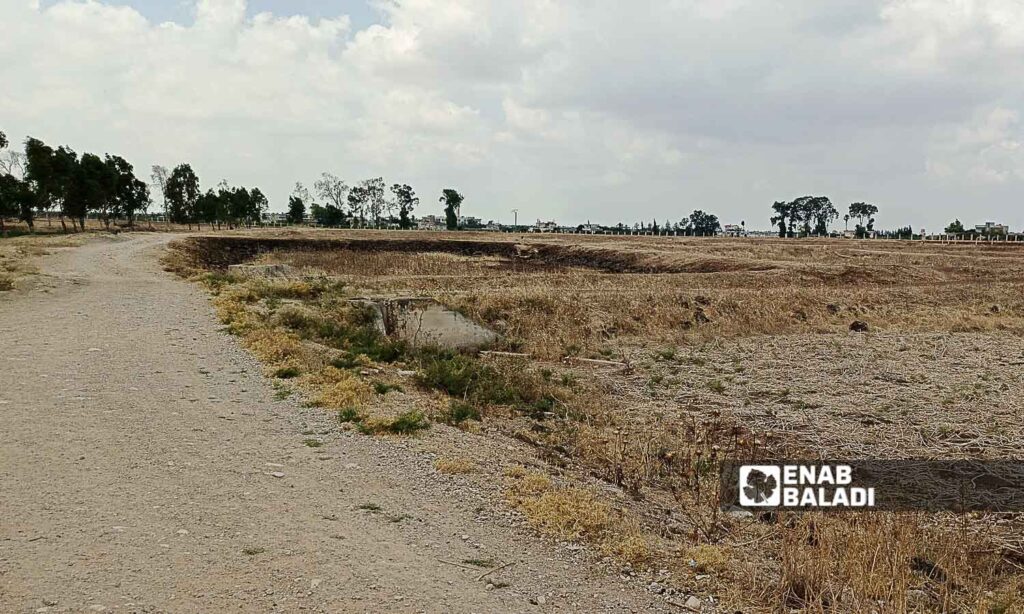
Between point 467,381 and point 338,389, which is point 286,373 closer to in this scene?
point 338,389

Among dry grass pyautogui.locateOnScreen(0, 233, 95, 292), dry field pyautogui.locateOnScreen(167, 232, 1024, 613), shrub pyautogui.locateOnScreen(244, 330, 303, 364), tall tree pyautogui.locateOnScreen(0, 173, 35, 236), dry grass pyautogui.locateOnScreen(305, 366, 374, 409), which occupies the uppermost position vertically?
tall tree pyautogui.locateOnScreen(0, 173, 35, 236)

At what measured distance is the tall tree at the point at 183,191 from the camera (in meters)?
90.3

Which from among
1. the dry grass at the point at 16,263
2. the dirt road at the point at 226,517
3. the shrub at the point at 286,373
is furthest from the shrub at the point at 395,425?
the dry grass at the point at 16,263

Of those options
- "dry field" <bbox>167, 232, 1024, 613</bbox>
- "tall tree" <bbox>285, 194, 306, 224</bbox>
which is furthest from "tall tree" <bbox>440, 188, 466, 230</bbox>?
"dry field" <bbox>167, 232, 1024, 613</bbox>

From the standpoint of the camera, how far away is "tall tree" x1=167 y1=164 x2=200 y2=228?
296 ft

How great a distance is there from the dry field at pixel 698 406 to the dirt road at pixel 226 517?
2.12 ft

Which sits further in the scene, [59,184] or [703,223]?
[703,223]

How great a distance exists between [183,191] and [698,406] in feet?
315

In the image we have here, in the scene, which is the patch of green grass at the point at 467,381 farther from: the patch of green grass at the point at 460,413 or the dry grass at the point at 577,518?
the dry grass at the point at 577,518

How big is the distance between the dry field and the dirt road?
0.65 meters

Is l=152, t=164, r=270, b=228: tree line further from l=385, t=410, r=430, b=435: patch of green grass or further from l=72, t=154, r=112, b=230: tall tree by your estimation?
l=385, t=410, r=430, b=435: patch of green grass

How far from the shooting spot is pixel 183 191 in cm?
9156

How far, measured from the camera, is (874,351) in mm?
17625

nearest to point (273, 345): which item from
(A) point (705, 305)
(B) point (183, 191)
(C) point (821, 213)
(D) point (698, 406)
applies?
(D) point (698, 406)
